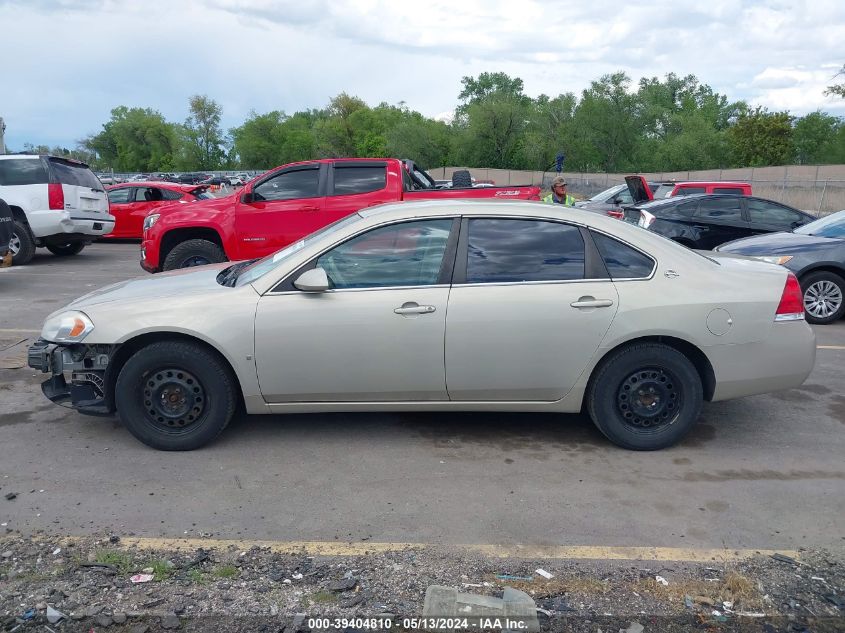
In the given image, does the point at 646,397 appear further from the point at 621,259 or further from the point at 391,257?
the point at 391,257

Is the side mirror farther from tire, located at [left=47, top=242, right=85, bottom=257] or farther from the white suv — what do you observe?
tire, located at [left=47, top=242, right=85, bottom=257]

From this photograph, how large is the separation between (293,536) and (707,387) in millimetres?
2882

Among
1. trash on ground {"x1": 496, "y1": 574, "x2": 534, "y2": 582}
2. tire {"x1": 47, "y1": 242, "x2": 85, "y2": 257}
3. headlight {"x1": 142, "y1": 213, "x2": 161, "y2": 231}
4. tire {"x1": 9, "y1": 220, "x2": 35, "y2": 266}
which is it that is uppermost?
headlight {"x1": 142, "y1": 213, "x2": 161, "y2": 231}

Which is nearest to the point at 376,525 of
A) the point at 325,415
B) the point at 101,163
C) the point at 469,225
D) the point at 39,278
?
the point at 325,415

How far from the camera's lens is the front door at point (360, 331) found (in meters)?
4.39

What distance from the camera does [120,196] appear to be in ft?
57.0

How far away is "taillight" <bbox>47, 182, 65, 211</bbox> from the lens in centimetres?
1280

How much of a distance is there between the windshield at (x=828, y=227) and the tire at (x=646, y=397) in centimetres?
595

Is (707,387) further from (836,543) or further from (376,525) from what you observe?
(376,525)

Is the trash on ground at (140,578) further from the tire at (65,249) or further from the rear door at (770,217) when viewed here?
the tire at (65,249)

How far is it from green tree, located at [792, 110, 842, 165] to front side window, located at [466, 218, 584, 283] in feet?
204

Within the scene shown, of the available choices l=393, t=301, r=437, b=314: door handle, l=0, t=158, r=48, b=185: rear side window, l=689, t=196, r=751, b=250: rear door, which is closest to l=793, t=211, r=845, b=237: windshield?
l=689, t=196, r=751, b=250: rear door

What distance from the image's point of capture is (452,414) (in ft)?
17.6

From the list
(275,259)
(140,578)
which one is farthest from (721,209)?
(140,578)
